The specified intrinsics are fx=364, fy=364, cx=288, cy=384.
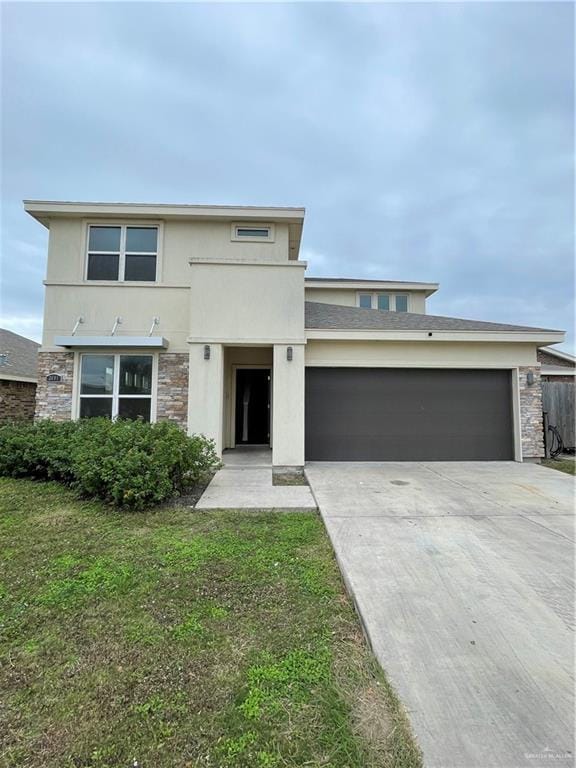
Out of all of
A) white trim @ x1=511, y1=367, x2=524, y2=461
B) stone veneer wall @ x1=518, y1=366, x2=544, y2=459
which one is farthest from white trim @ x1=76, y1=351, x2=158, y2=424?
stone veneer wall @ x1=518, y1=366, x2=544, y2=459

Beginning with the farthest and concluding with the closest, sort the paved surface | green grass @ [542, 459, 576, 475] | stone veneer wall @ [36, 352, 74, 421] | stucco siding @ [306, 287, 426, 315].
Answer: stucco siding @ [306, 287, 426, 315], stone veneer wall @ [36, 352, 74, 421], green grass @ [542, 459, 576, 475], the paved surface

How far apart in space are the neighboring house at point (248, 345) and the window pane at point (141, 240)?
0.03m

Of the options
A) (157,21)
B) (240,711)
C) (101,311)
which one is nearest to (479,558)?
(240,711)

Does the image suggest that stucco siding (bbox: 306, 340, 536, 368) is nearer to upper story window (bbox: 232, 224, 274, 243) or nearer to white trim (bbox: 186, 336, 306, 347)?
white trim (bbox: 186, 336, 306, 347)

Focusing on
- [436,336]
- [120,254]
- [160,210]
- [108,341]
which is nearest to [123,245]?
[120,254]

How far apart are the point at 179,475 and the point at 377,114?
1266 cm

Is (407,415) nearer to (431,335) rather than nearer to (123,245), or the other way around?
(431,335)

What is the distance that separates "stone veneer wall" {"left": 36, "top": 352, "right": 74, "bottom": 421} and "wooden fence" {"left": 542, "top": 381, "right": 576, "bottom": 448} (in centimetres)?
1323

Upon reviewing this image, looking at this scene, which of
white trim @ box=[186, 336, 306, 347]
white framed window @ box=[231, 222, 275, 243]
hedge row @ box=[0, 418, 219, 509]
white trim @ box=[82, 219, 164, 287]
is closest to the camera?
hedge row @ box=[0, 418, 219, 509]

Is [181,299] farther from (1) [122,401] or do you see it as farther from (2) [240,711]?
(2) [240,711]

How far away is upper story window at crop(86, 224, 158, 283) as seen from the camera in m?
10.2

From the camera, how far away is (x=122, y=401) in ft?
32.2

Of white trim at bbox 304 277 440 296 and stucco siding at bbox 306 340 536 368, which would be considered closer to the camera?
stucco siding at bbox 306 340 536 368

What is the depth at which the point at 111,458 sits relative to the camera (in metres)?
5.70
